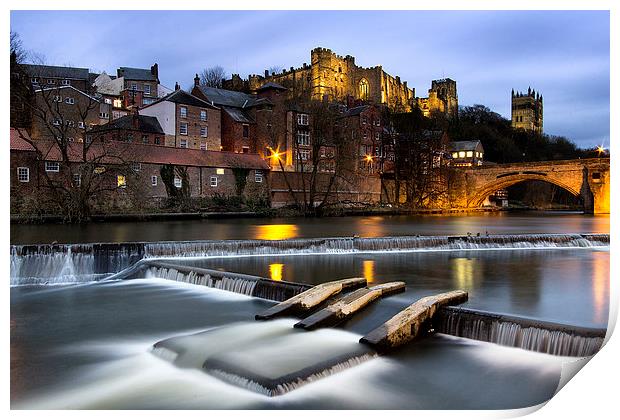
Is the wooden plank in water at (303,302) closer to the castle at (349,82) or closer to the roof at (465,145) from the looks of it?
the roof at (465,145)

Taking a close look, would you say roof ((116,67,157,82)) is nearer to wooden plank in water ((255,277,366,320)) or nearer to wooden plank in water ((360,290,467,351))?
wooden plank in water ((255,277,366,320))

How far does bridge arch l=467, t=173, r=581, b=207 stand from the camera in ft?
131

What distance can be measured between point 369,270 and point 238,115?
104ft

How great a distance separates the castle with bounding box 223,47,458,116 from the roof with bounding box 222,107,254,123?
22.4 meters

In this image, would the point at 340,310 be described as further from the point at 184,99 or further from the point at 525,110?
the point at 525,110

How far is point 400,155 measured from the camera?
4303 cm

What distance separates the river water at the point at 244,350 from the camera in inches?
169

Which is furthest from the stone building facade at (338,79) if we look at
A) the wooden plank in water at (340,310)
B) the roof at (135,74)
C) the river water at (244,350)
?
the wooden plank in water at (340,310)

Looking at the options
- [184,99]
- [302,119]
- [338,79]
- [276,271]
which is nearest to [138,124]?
[184,99]

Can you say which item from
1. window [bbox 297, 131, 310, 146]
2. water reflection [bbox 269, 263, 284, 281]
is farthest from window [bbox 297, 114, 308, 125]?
water reflection [bbox 269, 263, 284, 281]

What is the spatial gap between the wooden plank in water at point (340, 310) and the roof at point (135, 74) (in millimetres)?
52692

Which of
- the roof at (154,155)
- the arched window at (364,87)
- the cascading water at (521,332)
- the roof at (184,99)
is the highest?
the arched window at (364,87)

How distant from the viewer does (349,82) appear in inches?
2960

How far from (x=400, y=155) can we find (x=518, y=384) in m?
39.4
